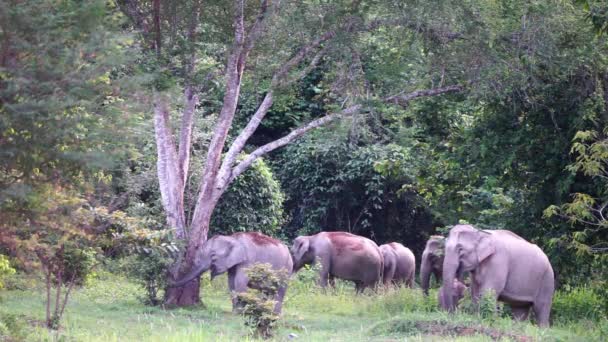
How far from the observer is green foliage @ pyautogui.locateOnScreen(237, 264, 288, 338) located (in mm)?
11781

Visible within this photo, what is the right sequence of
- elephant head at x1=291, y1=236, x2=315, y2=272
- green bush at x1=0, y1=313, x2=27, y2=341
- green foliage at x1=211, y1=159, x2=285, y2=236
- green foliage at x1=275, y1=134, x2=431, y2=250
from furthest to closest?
green foliage at x1=275, y1=134, x2=431, y2=250 → green foliage at x1=211, y1=159, x2=285, y2=236 → elephant head at x1=291, y1=236, x2=315, y2=272 → green bush at x1=0, y1=313, x2=27, y2=341

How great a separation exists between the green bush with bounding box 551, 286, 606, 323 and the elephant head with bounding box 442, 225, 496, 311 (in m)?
2.01

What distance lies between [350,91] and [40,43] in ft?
26.9

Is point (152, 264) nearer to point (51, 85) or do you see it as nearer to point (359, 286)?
point (359, 286)

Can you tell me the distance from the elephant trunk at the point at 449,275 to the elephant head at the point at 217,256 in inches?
142

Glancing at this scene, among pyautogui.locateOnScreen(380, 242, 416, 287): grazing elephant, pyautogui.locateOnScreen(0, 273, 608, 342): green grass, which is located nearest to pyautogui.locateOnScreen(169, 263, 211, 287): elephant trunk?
pyautogui.locateOnScreen(0, 273, 608, 342): green grass

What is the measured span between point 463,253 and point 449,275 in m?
0.41

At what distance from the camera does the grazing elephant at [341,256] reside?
22109mm

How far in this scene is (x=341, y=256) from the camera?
22344mm

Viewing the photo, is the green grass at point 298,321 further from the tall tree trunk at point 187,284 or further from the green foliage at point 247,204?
the green foliage at point 247,204

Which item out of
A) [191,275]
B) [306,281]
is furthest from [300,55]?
[306,281]

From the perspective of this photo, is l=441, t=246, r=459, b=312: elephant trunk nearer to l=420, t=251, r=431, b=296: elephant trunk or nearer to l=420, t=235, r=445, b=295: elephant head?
l=420, t=235, r=445, b=295: elephant head

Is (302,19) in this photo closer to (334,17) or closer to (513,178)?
(334,17)

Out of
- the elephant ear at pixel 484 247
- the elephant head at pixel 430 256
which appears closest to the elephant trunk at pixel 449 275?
the elephant ear at pixel 484 247
